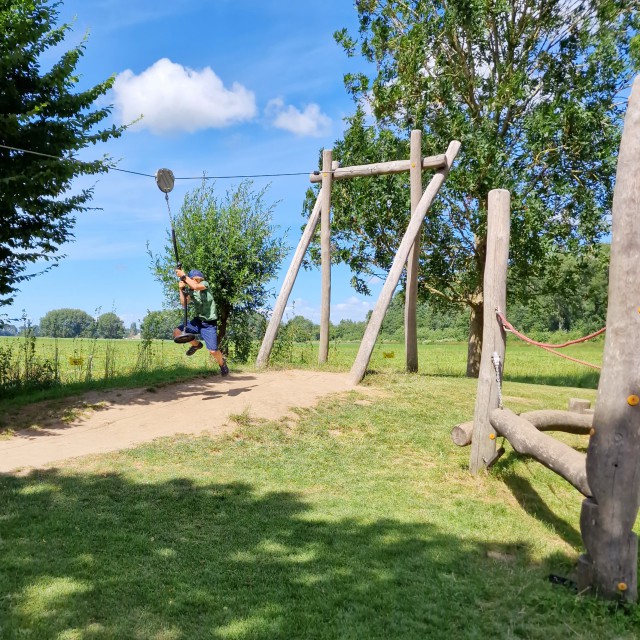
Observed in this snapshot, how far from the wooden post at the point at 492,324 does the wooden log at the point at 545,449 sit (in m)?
0.35

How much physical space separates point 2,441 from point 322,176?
8819 mm

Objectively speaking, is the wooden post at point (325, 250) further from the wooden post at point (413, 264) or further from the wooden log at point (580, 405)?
the wooden log at point (580, 405)

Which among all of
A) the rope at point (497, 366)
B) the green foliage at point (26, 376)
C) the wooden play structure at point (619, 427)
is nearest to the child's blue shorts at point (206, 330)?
the green foliage at point (26, 376)

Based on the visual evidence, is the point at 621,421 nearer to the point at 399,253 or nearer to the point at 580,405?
the point at 580,405

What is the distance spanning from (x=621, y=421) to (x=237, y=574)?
2819mm

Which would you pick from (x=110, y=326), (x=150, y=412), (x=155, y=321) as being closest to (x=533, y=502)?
(x=150, y=412)

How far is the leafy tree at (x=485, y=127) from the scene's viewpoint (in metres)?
14.6

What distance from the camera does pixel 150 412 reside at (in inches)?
351

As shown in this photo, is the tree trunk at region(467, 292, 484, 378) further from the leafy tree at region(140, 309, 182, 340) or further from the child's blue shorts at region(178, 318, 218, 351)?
the child's blue shorts at region(178, 318, 218, 351)

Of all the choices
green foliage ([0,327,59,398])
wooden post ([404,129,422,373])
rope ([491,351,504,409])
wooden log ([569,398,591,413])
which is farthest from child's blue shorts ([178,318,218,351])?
wooden log ([569,398,591,413])

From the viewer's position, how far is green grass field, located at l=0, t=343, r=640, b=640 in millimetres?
3441

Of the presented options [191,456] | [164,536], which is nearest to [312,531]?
[164,536]

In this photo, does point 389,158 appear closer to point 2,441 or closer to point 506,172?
point 506,172

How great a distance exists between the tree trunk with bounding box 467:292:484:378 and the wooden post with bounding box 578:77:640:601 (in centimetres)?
1313
